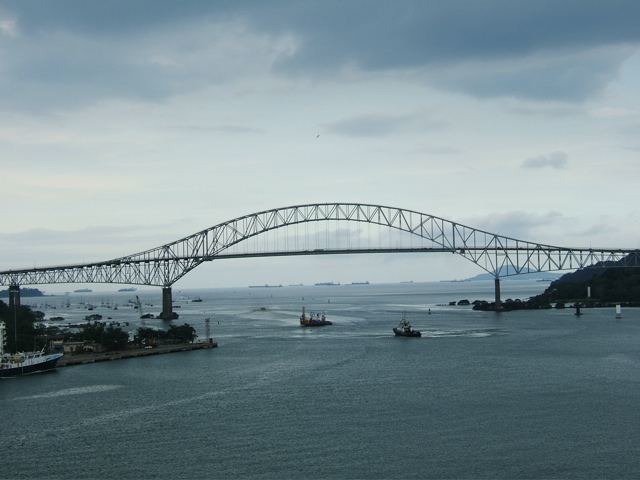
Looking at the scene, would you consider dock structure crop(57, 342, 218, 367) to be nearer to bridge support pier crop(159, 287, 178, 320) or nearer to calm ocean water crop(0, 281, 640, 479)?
calm ocean water crop(0, 281, 640, 479)

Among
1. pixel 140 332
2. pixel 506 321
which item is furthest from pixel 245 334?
pixel 506 321

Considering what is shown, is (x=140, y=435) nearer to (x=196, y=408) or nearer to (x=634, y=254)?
(x=196, y=408)

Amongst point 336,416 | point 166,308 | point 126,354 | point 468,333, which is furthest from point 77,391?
point 166,308

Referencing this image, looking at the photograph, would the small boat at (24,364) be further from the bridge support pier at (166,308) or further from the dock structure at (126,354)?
the bridge support pier at (166,308)

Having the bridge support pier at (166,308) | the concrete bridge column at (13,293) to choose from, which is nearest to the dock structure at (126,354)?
the bridge support pier at (166,308)

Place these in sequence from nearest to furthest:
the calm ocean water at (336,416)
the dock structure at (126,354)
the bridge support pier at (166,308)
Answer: the calm ocean water at (336,416)
the dock structure at (126,354)
the bridge support pier at (166,308)

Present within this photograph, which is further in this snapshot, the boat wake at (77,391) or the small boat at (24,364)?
the small boat at (24,364)
